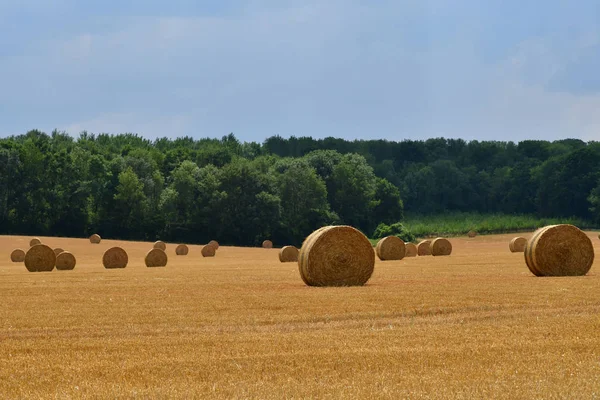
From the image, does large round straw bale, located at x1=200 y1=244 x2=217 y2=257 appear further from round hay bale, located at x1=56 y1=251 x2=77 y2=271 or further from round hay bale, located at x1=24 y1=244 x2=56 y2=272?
round hay bale, located at x1=24 y1=244 x2=56 y2=272

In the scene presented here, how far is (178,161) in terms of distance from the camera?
10719 centimetres

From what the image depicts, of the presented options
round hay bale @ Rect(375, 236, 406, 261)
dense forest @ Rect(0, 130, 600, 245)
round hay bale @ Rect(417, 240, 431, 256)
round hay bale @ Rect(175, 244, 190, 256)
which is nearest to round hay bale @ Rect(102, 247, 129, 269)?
round hay bale @ Rect(375, 236, 406, 261)

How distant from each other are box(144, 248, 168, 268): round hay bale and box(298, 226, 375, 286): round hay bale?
17851 mm

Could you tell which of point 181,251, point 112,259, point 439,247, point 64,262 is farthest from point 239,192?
point 64,262

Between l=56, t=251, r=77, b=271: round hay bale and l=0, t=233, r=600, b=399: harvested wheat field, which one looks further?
l=56, t=251, r=77, b=271: round hay bale

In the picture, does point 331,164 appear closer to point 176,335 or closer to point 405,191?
point 405,191

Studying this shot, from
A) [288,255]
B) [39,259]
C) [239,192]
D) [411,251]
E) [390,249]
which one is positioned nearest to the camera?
[39,259]

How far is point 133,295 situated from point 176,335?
24.8 ft

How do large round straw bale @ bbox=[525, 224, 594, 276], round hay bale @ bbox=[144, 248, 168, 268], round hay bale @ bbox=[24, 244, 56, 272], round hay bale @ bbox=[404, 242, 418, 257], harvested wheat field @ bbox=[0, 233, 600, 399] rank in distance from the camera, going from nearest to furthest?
harvested wheat field @ bbox=[0, 233, 600, 399] → large round straw bale @ bbox=[525, 224, 594, 276] → round hay bale @ bbox=[24, 244, 56, 272] → round hay bale @ bbox=[144, 248, 168, 268] → round hay bale @ bbox=[404, 242, 418, 257]

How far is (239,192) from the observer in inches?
3499

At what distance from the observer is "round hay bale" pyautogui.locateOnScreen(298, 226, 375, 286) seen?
2458cm

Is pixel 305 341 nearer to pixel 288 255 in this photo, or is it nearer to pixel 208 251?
pixel 288 255

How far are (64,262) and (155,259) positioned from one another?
15.1ft

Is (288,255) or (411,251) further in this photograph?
(411,251)
